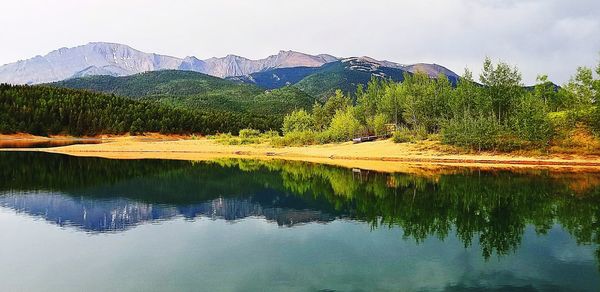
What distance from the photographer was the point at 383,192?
130ft

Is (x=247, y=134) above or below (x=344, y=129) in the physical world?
below

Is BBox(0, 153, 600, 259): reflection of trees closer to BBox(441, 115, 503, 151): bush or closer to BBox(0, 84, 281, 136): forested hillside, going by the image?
BBox(441, 115, 503, 151): bush

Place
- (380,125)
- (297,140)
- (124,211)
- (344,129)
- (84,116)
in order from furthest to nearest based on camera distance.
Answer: (84,116) < (297,140) < (380,125) < (344,129) < (124,211)

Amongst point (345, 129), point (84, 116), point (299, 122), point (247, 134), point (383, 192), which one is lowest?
point (383, 192)

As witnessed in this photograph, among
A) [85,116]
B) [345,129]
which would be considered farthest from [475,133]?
[85,116]

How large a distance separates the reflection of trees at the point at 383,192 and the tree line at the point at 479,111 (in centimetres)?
1609

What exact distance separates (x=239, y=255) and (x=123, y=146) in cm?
8469

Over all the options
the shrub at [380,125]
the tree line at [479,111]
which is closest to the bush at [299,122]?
the tree line at [479,111]

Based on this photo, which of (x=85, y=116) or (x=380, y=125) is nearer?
(x=380, y=125)

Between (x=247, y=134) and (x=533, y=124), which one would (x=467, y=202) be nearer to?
(x=533, y=124)

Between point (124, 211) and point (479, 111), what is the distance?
197 ft

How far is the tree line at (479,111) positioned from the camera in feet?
208

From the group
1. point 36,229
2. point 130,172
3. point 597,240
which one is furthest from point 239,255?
point 130,172

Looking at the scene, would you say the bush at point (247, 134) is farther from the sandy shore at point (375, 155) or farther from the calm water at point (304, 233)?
the calm water at point (304, 233)
